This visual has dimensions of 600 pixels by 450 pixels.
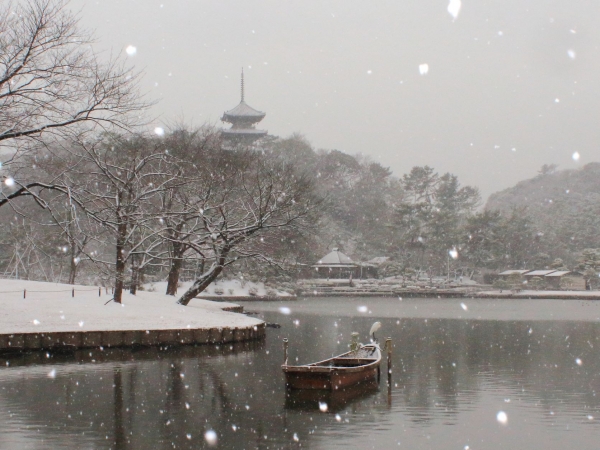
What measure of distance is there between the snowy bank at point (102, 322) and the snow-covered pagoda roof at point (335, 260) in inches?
1874

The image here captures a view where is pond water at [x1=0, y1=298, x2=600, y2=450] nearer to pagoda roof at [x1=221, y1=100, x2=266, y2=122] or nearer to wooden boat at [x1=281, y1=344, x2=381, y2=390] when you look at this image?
wooden boat at [x1=281, y1=344, x2=381, y2=390]

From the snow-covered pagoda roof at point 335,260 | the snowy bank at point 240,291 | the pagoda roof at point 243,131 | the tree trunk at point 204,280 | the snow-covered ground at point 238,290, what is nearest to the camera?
the tree trunk at point 204,280

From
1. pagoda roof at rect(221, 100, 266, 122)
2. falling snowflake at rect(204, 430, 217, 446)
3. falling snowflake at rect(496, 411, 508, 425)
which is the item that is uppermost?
pagoda roof at rect(221, 100, 266, 122)

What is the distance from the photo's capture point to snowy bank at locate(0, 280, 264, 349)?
21.9m

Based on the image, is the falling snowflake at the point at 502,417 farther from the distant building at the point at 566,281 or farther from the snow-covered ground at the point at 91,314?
the distant building at the point at 566,281

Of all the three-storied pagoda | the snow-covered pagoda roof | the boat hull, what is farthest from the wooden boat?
the three-storied pagoda

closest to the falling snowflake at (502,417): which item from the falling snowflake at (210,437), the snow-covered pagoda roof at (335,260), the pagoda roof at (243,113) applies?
the falling snowflake at (210,437)

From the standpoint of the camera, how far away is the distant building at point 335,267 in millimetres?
74875

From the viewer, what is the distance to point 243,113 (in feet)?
292

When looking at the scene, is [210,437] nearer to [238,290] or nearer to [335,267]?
[238,290]

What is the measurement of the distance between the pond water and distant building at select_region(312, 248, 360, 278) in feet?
155

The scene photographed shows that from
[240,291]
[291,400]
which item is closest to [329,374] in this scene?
[291,400]

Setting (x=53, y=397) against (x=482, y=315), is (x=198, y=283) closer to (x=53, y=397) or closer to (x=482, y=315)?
(x=53, y=397)

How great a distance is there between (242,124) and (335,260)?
82.4ft
